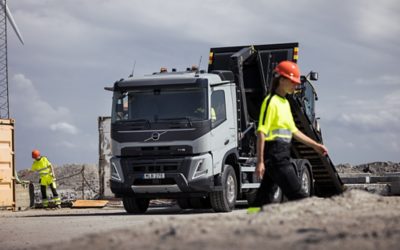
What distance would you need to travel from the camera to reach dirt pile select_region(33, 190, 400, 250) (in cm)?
664

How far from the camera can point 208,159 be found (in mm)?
17266

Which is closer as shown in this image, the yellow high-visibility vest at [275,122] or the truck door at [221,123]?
the yellow high-visibility vest at [275,122]

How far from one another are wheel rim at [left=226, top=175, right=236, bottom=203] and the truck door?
0.51 metres

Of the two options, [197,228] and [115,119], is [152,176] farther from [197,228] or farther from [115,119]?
[197,228]

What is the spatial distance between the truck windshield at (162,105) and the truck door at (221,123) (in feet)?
1.06

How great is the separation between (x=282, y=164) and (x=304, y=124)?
35.2ft

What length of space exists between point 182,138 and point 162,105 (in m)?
A: 0.84

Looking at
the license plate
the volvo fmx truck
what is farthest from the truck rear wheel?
the license plate

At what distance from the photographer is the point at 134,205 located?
18625 mm

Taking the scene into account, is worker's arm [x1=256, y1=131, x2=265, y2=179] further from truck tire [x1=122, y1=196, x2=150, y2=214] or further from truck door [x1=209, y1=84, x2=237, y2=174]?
truck tire [x1=122, y1=196, x2=150, y2=214]

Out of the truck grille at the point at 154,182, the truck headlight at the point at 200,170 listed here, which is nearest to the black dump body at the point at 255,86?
the truck headlight at the point at 200,170

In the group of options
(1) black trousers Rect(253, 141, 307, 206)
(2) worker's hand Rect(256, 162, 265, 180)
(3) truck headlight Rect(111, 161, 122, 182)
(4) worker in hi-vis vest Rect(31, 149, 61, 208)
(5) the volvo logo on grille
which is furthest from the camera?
(4) worker in hi-vis vest Rect(31, 149, 61, 208)

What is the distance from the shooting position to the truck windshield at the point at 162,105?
17109 millimetres

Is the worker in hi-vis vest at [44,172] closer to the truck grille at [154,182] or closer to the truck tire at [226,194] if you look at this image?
the truck grille at [154,182]
